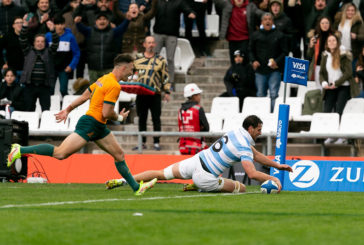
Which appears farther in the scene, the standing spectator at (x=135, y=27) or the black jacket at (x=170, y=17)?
the standing spectator at (x=135, y=27)

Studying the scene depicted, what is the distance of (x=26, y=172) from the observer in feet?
56.9

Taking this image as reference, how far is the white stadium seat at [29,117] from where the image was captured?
68.2 ft

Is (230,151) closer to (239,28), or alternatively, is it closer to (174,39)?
(174,39)

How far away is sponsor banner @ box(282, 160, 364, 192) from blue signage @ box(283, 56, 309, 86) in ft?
6.40

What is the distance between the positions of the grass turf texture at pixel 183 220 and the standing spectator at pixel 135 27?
33.5ft

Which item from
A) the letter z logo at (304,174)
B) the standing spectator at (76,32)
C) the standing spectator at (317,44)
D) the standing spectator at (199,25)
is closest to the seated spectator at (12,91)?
the standing spectator at (76,32)

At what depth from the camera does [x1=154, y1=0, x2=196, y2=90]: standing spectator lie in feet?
70.6

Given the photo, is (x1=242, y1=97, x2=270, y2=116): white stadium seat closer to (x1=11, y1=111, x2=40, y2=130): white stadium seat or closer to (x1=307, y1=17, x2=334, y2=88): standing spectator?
(x1=307, y1=17, x2=334, y2=88): standing spectator

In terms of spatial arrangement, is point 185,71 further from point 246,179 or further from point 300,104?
point 246,179

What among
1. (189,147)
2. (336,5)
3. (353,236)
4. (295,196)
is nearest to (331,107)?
(336,5)

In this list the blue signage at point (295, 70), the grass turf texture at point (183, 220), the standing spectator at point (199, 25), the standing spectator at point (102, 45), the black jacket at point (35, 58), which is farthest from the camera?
the standing spectator at point (199, 25)

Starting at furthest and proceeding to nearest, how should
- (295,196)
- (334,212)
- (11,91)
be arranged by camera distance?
(11,91) < (295,196) < (334,212)

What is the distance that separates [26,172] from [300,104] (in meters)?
6.58

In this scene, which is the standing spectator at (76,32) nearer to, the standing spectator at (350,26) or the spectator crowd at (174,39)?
the spectator crowd at (174,39)
